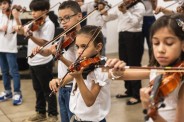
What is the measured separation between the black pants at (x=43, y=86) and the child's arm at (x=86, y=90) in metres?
1.35

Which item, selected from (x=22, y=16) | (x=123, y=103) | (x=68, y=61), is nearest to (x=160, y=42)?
(x=68, y=61)

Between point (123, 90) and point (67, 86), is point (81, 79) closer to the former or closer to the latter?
point (67, 86)

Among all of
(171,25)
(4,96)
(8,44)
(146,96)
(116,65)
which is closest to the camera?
(146,96)

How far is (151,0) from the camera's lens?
3.64 m

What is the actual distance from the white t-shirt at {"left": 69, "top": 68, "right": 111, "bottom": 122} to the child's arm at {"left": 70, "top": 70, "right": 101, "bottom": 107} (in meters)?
0.04

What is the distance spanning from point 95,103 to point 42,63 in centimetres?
134

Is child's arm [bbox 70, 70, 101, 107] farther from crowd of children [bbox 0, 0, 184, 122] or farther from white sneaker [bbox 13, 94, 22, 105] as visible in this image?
white sneaker [bbox 13, 94, 22, 105]

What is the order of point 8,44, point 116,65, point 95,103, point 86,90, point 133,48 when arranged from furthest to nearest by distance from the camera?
point 8,44, point 133,48, point 95,103, point 86,90, point 116,65

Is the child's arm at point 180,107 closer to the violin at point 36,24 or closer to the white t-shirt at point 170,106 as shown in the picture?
the white t-shirt at point 170,106

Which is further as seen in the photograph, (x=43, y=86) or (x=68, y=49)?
(x=43, y=86)

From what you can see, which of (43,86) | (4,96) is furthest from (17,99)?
(43,86)

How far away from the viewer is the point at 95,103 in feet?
5.64

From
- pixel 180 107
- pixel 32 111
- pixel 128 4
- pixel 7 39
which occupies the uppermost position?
pixel 128 4

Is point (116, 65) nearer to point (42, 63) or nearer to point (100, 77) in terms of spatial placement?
point (100, 77)
